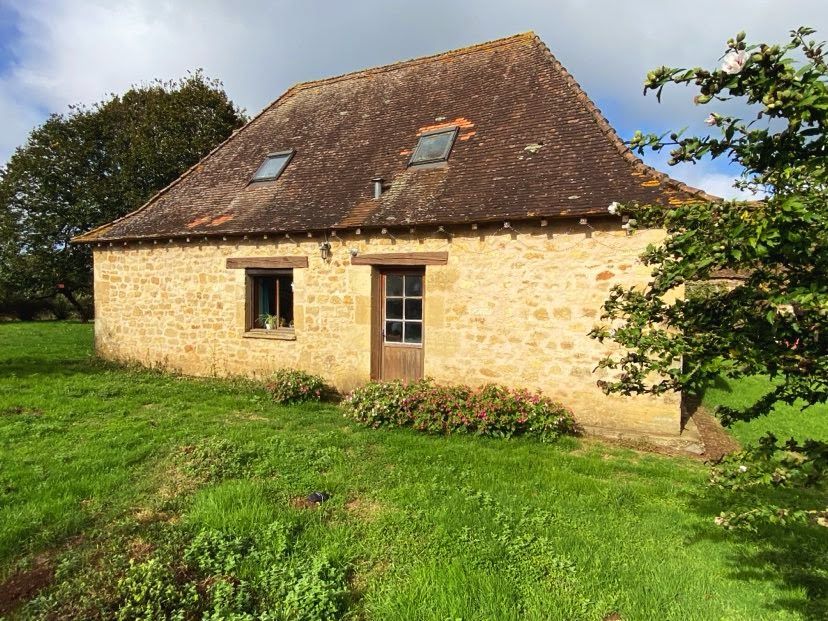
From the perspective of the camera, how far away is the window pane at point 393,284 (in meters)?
8.43

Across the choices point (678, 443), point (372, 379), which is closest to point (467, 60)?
point (372, 379)

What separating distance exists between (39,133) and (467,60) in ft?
76.3

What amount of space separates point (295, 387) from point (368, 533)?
4.65m

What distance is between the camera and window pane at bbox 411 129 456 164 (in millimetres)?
8945

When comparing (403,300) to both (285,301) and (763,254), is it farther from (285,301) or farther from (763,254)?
(763,254)

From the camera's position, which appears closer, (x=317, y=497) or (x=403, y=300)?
(x=317, y=497)

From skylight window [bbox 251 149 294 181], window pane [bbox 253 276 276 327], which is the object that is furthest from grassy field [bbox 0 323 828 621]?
skylight window [bbox 251 149 294 181]

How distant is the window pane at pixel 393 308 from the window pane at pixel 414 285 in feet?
0.82

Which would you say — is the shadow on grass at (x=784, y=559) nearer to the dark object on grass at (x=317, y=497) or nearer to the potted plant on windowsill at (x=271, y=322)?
the dark object on grass at (x=317, y=497)

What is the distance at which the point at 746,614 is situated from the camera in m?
2.93

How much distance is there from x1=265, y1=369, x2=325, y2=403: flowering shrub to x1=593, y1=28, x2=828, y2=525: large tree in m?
6.51

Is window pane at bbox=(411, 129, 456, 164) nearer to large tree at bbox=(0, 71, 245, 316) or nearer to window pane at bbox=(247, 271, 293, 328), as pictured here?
window pane at bbox=(247, 271, 293, 328)

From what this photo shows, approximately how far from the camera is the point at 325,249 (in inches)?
338

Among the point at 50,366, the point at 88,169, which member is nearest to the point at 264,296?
the point at 50,366
